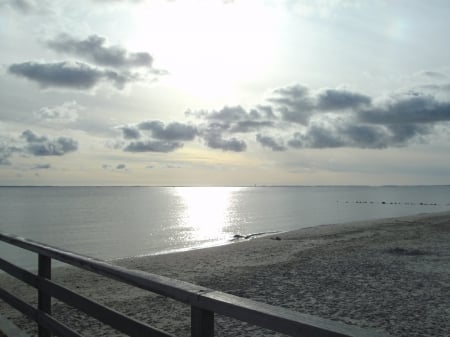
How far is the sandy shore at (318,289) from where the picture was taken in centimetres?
858

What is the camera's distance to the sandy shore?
28.1ft

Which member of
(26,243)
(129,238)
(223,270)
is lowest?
(129,238)

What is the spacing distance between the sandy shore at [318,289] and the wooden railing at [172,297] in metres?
4.52

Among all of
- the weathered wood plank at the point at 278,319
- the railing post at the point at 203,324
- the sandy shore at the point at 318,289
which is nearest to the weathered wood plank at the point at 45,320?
the railing post at the point at 203,324

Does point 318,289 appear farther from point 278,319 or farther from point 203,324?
point 278,319

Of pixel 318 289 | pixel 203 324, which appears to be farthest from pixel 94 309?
pixel 318 289

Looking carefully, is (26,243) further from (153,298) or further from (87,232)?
(87,232)

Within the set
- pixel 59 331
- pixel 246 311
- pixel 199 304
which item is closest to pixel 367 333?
pixel 246 311

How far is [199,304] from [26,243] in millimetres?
2925

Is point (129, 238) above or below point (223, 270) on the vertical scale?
below

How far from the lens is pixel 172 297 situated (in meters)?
2.44

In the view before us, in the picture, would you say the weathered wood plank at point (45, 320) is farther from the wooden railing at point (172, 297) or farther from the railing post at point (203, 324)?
the railing post at point (203, 324)

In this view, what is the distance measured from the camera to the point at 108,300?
455 inches

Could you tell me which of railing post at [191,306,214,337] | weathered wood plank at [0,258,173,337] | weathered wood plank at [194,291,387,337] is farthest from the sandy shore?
weathered wood plank at [194,291,387,337]
